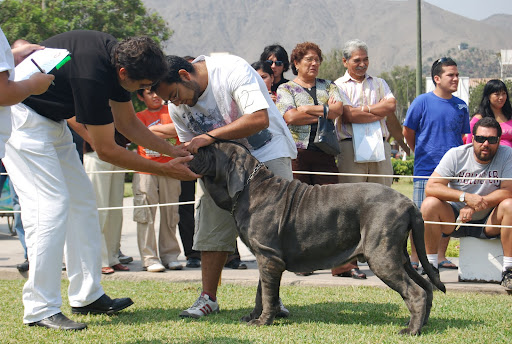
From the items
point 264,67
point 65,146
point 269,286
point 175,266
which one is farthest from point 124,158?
point 264,67

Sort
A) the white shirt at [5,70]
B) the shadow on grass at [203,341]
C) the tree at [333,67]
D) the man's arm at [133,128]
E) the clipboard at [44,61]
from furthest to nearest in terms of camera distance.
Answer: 1. the tree at [333,67]
2. the man's arm at [133,128]
3. the shadow on grass at [203,341]
4. the clipboard at [44,61]
5. the white shirt at [5,70]

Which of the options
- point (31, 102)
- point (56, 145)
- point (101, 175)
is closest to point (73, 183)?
point (56, 145)

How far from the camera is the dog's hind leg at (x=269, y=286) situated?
4.68 metres

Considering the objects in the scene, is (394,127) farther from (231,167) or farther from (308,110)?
(231,167)

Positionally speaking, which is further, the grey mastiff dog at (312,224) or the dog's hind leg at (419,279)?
the dog's hind leg at (419,279)

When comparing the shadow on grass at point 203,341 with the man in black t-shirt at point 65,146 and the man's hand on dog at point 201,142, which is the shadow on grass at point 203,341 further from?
the man's hand on dog at point 201,142

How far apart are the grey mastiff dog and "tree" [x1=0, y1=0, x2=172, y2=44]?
91.9 ft

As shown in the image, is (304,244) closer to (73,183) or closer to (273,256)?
(273,256)

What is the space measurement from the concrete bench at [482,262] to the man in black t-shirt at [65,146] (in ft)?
11.3

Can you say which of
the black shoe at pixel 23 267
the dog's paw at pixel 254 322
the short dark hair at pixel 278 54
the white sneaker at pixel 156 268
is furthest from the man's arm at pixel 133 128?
the short dark hair at pixel 278 54

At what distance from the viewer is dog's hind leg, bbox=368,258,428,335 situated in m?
4.46

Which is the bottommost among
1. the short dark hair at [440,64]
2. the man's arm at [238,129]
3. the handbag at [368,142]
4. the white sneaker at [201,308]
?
the white sneaker at [201,308]

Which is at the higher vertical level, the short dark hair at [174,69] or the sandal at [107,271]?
the short dark hair at [174,69]

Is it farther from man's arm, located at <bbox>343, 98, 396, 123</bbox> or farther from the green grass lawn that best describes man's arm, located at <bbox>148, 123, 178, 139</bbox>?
man's arm, located at <bbox>343, 98, 396, 123</bbox>
